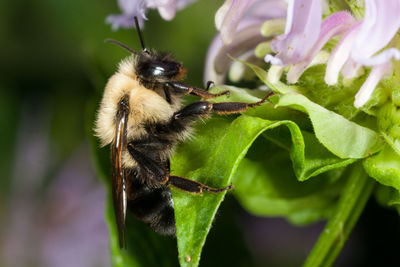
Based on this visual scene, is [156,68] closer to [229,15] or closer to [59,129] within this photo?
[229,15]

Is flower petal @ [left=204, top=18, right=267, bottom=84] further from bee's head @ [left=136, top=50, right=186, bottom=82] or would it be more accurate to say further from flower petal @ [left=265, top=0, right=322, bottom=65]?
flower petal @ [left=265, top=0, right=322, bottom=65]

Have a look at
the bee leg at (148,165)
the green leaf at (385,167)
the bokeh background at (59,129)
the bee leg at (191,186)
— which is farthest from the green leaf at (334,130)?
the bokeh background at (59,129)

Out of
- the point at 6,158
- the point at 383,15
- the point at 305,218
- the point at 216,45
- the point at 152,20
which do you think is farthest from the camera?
the point at 6,158

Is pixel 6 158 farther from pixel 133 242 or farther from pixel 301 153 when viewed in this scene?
pixel 301 153

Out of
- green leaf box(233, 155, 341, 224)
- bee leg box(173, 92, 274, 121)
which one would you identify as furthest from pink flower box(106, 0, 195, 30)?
green leaf box(233, 155, 341, 224)

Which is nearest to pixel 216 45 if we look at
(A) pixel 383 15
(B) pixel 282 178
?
(B) pixel 282 178

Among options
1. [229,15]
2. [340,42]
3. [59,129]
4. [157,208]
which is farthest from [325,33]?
[59,129]
